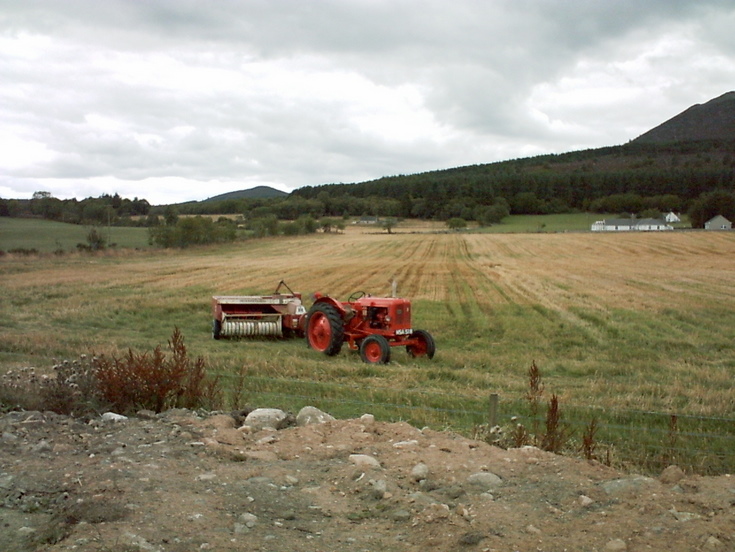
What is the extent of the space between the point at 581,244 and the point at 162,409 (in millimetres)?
45908

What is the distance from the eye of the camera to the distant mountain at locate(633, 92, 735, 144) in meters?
90.8

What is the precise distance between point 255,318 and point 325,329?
9.76 ft

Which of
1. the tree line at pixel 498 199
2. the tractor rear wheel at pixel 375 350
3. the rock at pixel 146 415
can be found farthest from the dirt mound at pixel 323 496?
the tree line at pixel 498 199

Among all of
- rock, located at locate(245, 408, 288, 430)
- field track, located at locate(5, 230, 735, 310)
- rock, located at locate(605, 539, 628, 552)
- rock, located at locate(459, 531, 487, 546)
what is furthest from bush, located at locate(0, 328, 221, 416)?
field track, located at locate(5, 230, 735, 310)

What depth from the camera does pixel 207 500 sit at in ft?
14.9

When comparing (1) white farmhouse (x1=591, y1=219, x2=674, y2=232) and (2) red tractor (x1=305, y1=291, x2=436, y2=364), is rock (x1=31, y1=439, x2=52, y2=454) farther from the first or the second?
(1) white farmhouse (x1=591, y1=219, x2=674, y2=232)

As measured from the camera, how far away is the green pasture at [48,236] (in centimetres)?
4212

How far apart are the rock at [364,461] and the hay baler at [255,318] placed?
9820 millimetres

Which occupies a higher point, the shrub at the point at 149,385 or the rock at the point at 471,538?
the shrub at the point at 149,385

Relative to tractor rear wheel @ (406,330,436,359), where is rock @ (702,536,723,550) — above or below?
above

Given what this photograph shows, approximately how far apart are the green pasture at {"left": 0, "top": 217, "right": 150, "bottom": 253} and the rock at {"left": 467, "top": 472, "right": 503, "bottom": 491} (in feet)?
137

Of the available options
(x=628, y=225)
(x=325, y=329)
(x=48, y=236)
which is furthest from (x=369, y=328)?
(x=628, y=225)

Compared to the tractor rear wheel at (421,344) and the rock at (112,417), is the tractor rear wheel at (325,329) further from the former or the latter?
the rock at (112,417)

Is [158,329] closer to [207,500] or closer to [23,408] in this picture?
[23,408]
